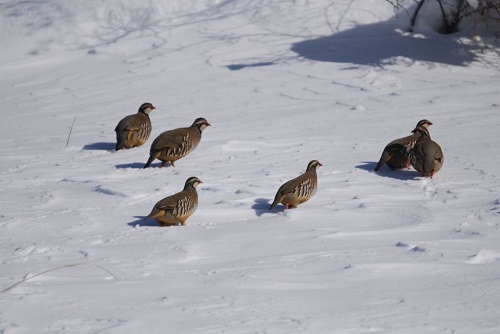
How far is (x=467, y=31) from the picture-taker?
1571cm

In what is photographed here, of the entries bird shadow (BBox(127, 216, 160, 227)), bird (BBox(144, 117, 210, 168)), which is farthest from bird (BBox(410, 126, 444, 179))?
bird shadow (BBox(127, 216, 160, 227))

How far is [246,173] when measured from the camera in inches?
379

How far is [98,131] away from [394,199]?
5.64 meters

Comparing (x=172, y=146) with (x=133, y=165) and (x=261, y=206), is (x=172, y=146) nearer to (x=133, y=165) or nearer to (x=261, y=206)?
(x=133, y=165)

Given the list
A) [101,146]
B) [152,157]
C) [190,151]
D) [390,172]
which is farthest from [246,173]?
[101,146]

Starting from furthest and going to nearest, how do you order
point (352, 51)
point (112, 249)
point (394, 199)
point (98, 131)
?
1. point (352, 51)
2. point (98, 131)
3. point (394, 199)
4. point (112, 249)

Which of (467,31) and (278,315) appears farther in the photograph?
(467,31)

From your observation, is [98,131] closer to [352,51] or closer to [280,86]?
[280,86]

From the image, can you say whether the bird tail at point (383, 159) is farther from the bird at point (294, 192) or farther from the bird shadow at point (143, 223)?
the bird shadow at point (143, 223)

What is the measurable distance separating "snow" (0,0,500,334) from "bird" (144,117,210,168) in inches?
7.3

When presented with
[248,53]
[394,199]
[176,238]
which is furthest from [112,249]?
[248,53]

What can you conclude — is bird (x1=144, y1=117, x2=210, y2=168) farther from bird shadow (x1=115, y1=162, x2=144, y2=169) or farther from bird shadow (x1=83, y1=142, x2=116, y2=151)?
bird shadow (x1=83, y1=142, x2=116, y2=151)

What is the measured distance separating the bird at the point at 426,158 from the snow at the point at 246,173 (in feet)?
0.48

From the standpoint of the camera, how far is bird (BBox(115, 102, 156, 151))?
11008 mm
